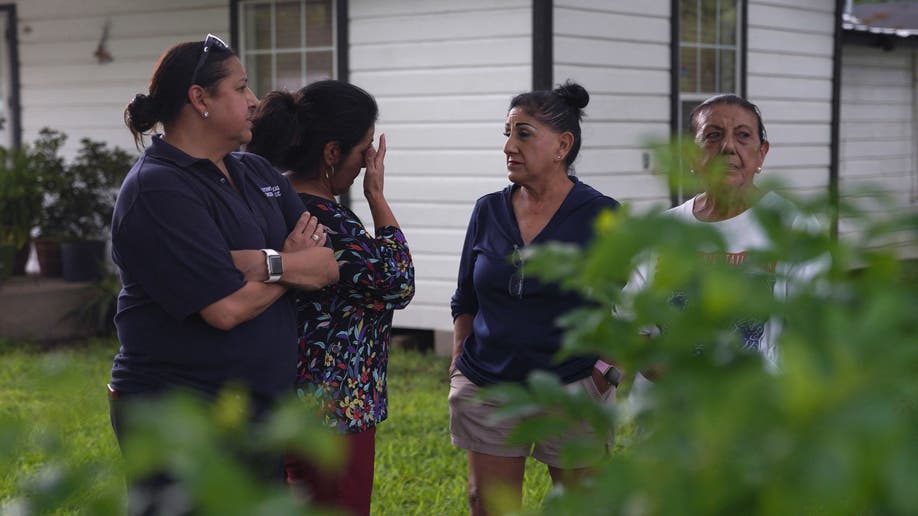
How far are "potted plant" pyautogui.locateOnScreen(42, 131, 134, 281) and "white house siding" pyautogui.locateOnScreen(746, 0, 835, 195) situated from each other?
578 centimetres

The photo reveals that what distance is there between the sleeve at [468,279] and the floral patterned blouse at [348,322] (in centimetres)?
36

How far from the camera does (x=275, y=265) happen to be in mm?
3125

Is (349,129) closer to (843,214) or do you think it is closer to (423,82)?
(843,214)

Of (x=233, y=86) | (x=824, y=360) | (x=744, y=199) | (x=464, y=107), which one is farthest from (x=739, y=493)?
(x=464, y=107)

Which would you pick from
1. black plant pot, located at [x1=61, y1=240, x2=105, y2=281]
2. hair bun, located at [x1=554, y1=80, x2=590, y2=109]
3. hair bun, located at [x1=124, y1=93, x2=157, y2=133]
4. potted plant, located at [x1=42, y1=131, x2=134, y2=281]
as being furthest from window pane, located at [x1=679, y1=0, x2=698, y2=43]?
hair bun, located at [x1=124, y1=93, x2=157, y2=133]

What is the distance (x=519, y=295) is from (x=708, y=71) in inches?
280

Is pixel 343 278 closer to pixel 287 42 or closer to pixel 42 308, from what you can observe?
pixel 287 42

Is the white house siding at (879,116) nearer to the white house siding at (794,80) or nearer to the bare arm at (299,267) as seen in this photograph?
the white house siding at (794,80)

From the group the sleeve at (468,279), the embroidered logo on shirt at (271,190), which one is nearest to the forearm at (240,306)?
the embroidered logo on shirt at (271,190)

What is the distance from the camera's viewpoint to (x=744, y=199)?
1.20m

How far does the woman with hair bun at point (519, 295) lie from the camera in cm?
364

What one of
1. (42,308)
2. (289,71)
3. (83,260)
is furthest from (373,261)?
(83,260)

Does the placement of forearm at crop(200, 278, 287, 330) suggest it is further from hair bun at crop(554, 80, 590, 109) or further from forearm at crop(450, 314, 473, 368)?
hair bun at crop(554, 80, 590, 109)

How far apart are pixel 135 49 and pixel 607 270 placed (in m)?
9.86
